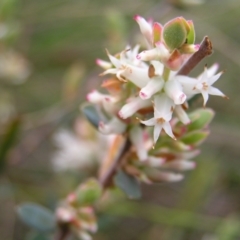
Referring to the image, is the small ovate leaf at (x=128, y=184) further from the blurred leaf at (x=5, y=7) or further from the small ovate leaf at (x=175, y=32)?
the blurred leaf at (x=5, y=7)

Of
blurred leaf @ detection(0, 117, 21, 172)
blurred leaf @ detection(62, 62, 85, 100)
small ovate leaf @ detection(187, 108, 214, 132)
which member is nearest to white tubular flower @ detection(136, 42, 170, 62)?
small ovate leaf @ detection(187, 108, 214, 132)

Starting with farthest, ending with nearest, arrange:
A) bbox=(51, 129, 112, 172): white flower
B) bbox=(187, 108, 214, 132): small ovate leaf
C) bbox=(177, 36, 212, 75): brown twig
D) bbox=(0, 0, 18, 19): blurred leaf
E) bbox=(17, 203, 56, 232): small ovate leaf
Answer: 1. bbox=(51, 129, 112, 172): white flower
2. bbox=(0, 0, 18, 19): blurred leaf
3. bbox=(17, 203, 56, 232): small ovate leaf
4. bbox=(187, 108, 214, 132): small ovate leaf
5. bbox=(177, 36, 212, 75): brown twig

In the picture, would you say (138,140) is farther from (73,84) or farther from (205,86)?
(73,84)

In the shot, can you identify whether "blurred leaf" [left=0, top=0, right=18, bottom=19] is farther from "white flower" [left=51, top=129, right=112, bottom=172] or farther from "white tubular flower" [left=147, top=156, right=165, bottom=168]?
"white tubular flower" [left=147, top=156, right=165, bottom=168]

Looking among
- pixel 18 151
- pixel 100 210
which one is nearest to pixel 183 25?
pixel 100 210

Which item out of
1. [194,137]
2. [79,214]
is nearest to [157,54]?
[194,137]

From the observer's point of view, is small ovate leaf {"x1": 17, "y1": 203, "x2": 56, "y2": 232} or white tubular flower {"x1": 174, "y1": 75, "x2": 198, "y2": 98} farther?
small ovate leaf {"x1": 17, "y1": 203, "x2": 56, "y2": 232}

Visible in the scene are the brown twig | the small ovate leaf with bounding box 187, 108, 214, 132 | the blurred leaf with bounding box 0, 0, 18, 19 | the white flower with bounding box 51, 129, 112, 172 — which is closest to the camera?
the brown twig
